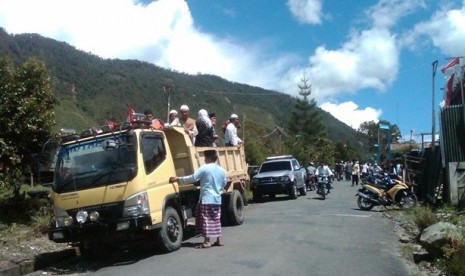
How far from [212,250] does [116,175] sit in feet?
7.42

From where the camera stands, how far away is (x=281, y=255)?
352 inches

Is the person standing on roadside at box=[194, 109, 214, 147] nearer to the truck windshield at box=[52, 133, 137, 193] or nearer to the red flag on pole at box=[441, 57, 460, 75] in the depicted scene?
the truck windshield at box=[52, 133, 137, 193]

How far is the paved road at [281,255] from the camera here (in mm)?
8000

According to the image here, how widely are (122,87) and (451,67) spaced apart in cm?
10626

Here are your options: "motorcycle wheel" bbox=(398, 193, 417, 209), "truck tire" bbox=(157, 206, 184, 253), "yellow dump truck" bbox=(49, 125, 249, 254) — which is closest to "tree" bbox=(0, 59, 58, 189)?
"yellow dump truck" bbox=(49, 125, 249, 254)

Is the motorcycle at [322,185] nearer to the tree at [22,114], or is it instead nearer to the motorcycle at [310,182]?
the motorcycle at [310,182]

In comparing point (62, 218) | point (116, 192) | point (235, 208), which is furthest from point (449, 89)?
point (62, 218)

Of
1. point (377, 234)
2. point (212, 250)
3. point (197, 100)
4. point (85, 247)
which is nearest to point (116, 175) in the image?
point (85, 247)

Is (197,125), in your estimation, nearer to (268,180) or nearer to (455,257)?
(455,257)

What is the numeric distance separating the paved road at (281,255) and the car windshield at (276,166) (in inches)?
413

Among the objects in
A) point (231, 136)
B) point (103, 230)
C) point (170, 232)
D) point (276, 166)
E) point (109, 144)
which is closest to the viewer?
point (103, 230)

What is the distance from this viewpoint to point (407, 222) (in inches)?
551

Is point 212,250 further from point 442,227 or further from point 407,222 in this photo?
point 407,222

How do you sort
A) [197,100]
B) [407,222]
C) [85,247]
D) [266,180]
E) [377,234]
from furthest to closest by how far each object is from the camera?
[197,100]
[266,180]
[407,222]
[377,234]
[85,247]
